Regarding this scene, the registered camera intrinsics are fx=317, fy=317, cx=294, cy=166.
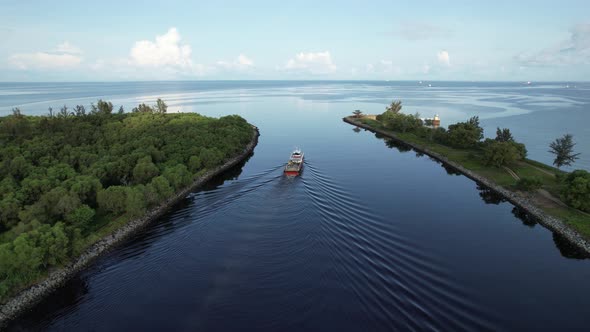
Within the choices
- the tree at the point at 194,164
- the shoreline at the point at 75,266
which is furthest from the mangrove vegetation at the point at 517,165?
the shoreline at the point at 75,266

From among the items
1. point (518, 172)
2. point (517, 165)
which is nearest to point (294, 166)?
point (518, 172)

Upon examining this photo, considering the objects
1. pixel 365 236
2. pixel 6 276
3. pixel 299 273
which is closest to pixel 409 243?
pixel 365 236

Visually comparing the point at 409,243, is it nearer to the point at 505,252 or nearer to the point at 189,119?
the point at 505,252

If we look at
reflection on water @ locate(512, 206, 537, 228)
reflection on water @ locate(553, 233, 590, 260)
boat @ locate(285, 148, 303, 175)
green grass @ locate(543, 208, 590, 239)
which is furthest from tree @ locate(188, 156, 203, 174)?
green grass @ locate(543, 208, 590, 239)

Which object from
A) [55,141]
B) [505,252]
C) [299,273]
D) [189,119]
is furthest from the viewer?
[189,119]

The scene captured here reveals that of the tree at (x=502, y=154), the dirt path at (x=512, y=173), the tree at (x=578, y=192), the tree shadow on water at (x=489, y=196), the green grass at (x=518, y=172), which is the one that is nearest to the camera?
the green grass at (x=518, y=172)

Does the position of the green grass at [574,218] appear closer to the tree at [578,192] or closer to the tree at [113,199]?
the tree at [578,192]

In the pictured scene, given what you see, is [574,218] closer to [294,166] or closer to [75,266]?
[294,166]
